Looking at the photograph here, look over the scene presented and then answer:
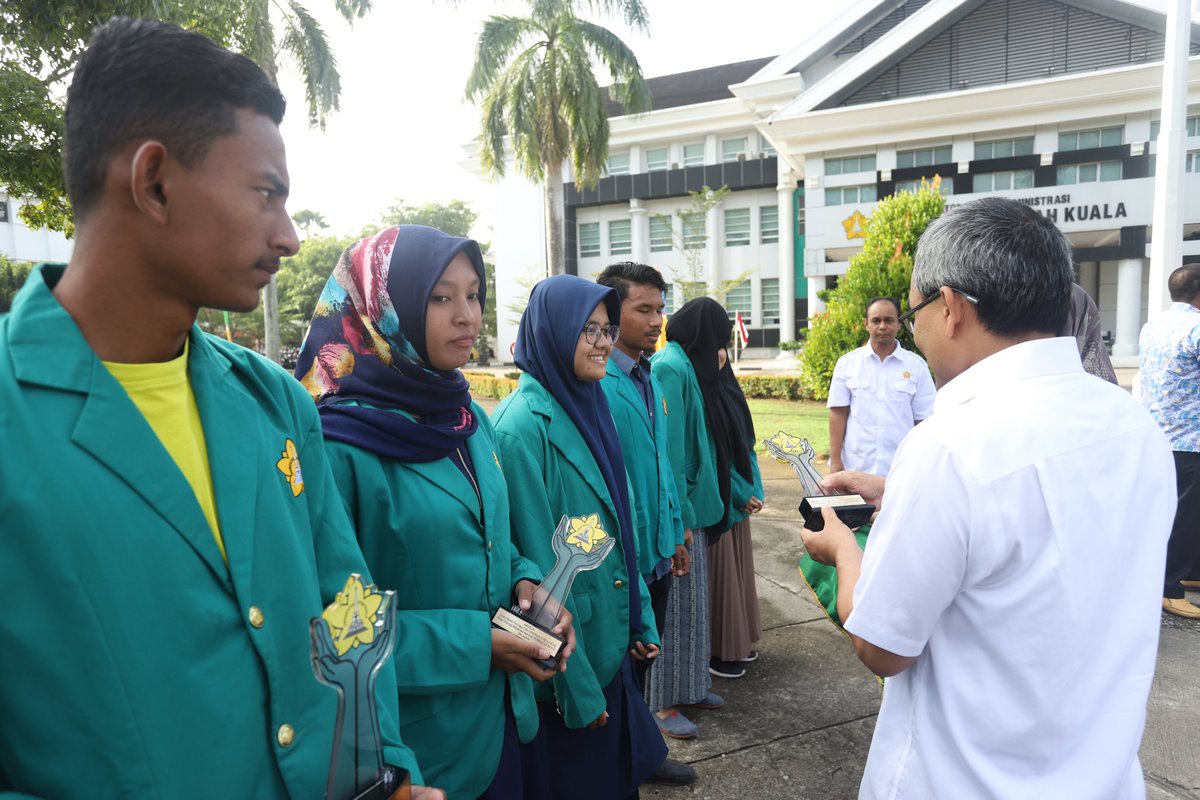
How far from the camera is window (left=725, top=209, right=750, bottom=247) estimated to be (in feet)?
97.9

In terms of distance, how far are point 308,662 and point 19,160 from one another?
578 centimetres

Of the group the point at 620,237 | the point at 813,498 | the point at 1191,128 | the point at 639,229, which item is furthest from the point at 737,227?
the point at 813,498

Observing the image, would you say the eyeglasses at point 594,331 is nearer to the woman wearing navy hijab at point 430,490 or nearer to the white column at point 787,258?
the woman wearing navy hijab at point 430,490

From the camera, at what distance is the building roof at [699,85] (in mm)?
32250

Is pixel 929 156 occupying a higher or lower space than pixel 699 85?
lower

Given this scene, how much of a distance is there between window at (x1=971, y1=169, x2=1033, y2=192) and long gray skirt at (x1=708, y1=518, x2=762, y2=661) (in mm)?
21843

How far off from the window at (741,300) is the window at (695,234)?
2278mm

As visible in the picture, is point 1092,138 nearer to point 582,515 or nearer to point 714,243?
point 714,243

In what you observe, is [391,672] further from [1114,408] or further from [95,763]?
[1114,408]

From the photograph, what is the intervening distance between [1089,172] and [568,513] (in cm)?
2430

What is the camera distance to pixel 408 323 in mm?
Result: 1732

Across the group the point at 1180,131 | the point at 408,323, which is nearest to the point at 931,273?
the point at 408,323

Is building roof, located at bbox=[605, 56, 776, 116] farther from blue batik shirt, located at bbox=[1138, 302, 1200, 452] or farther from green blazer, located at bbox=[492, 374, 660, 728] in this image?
green blazer, located at bbox=[492, 374, 660, 728]

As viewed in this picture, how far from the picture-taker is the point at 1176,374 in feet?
14.4
